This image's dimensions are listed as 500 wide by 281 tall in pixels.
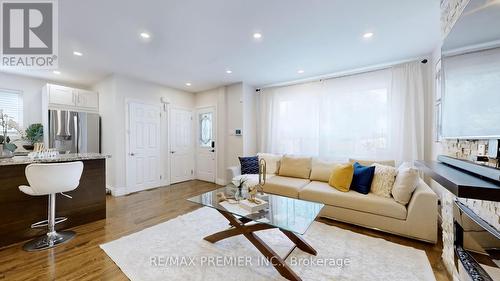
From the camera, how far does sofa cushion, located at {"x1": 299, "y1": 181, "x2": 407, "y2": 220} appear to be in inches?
93.7

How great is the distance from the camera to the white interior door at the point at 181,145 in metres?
5.20

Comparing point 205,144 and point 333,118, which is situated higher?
point 333,118

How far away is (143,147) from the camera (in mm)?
4562

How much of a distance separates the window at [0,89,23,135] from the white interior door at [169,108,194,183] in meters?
2.96

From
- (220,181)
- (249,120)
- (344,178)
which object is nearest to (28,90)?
(220,181)

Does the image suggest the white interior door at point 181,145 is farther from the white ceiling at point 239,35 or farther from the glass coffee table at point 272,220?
the glass coffee table at point 272,220

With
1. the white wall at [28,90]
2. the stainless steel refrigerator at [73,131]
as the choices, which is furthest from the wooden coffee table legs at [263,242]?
the white wall at [28,90]

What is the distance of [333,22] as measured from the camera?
2.26 m

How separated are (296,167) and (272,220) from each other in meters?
2.19

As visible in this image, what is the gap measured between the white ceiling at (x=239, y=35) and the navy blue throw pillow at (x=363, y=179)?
1.84m

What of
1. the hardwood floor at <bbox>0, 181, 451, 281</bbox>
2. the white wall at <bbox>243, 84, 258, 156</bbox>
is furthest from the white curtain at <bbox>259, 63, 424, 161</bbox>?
the hardwood floor at <bbox>0, 181, 451, 281</bbox>

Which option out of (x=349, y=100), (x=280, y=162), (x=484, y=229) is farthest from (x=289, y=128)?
(x=484, y=229)

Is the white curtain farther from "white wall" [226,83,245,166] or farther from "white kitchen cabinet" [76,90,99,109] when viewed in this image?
"white kitchen cabinet" [76,90,99,109]

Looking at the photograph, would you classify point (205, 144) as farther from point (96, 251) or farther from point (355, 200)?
point (355, 200)
